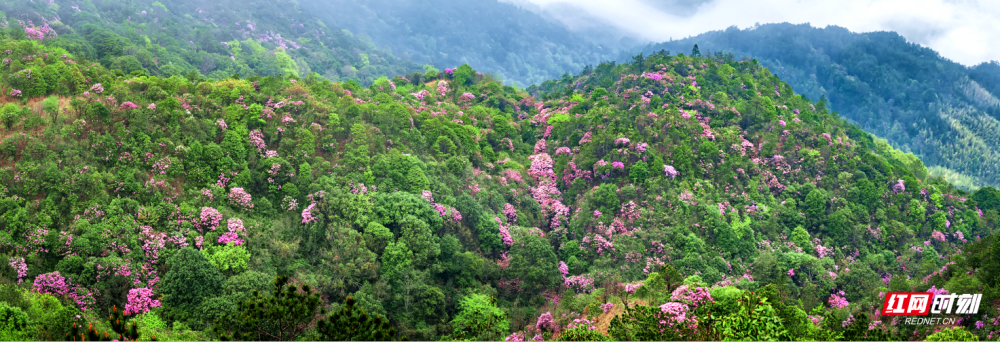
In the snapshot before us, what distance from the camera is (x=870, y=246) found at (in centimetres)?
4372

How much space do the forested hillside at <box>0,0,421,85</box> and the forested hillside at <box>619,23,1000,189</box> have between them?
90.3 m

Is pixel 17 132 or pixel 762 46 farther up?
pixel 762 46

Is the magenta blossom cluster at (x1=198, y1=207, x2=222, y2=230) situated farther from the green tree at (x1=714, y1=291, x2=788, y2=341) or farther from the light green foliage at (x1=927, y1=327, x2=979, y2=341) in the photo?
the light green foliage at (x1=927, y1=327, x2=979, y2=341)

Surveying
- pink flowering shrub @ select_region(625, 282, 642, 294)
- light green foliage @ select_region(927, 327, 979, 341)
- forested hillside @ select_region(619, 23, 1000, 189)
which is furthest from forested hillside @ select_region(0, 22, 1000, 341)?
forested hillside @ select_region(619, 23, 1000, 189)

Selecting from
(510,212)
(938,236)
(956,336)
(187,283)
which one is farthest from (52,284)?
(938,236)

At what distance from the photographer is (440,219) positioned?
36.2 m

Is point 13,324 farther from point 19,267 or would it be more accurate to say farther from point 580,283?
point 580,283

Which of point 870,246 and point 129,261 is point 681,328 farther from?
point 870,246

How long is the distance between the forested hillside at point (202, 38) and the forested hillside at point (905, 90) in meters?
90.3

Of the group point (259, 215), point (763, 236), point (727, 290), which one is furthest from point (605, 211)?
point (259, 215)

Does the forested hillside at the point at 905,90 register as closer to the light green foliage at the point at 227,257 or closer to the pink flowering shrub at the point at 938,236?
the pink flowering shrub at the point at 938,236

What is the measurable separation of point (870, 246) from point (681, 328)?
108 feet

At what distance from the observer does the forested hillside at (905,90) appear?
89938 mm

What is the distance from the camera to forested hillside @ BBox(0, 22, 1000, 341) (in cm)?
2422
